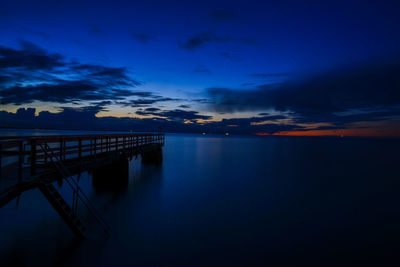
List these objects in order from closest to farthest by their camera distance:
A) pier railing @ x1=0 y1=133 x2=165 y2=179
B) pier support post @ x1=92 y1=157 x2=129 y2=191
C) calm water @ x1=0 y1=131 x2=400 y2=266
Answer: pier railing @ x1=0 y1=133 x2=165 y2=179 < calm water @ x1=0 y1=131 x2=400 y2=266 < pier support post @ x1=92 y1=157 x2=129 y2=191

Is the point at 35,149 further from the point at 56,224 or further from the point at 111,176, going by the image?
the point at 111,176

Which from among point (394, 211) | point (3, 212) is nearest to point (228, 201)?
point (394, 211)

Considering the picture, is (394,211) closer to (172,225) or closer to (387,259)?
(387,259)

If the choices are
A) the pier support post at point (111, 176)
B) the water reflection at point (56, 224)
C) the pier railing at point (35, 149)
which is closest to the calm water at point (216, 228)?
the water reflection at point (56, 224)

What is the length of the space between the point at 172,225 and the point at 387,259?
862cm

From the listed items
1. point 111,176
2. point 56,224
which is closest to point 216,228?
point 56,224

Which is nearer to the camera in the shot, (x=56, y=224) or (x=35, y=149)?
(x=35, y=149)

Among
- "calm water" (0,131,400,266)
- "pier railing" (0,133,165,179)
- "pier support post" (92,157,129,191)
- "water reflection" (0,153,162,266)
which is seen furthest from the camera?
"pier support post" (92,157,129,191)

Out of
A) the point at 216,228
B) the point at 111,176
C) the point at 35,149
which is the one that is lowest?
the point at 216,228

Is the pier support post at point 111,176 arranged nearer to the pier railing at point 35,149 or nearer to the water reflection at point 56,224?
the water reflection at point 56,224

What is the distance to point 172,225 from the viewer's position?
1037cm

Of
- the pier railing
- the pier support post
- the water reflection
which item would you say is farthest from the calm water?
the pier railing

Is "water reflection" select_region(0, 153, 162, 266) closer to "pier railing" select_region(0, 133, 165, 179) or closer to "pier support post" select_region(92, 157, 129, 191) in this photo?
"pier support post" select_region(92, 157, 129, 191)

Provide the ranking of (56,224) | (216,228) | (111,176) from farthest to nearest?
(111,176), (216,228), (56,224)
